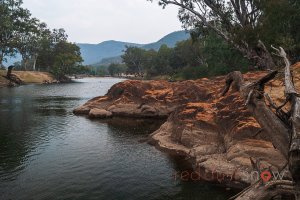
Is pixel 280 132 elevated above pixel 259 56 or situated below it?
below

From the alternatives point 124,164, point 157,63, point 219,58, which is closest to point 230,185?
point 124,164

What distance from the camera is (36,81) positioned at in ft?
458

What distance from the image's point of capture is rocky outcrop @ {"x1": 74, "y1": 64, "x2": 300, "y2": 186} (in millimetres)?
20984

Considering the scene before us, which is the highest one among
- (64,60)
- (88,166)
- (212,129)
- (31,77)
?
(64,60)

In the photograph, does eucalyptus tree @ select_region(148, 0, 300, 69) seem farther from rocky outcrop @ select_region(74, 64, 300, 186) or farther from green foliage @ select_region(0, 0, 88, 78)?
green foliage @ select_region(0, 0, 88, 78)

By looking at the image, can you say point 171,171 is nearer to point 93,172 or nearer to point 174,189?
point 174,189

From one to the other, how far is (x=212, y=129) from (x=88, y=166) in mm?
12165

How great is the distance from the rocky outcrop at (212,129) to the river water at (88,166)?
5.75ft

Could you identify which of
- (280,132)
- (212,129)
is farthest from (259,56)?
(280,132)

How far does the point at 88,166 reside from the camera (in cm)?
2445

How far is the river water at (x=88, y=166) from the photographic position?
1927 cm

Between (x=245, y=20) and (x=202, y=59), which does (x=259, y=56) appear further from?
(x=202, y=59)

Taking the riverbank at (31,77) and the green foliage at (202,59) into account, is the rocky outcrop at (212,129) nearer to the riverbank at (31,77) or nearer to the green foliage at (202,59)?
the green foliage at (202,59)

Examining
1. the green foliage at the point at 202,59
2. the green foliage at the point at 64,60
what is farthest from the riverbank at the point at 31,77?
the green foliage at the point at 202,59
